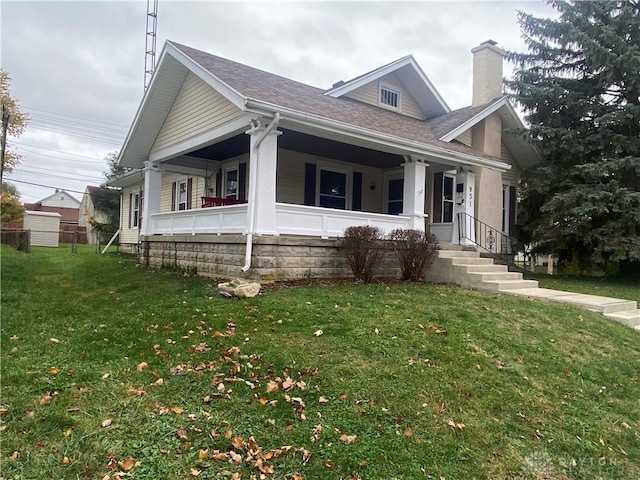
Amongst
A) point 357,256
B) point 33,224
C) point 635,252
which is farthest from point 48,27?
point 635,252

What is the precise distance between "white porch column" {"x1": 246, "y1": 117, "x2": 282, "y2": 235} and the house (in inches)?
0.8

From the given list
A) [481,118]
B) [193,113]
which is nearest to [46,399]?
[193,113]

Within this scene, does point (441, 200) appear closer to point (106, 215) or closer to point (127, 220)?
point (127, 220)

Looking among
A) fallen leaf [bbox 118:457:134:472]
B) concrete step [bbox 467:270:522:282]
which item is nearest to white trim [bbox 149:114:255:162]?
concrete step [bbox 467:270:522:282]

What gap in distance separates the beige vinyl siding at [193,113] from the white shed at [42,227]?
12276mm

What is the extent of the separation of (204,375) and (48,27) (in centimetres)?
1088

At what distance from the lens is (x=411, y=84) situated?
14.8 metres

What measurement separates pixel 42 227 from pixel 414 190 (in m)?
19.3

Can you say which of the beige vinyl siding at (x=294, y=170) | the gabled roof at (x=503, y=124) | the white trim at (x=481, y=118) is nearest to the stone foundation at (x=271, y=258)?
the beige vinyl siding at (x=294, y=170)

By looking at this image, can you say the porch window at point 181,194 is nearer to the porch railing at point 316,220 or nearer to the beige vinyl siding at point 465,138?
the porch railing at point 316,220

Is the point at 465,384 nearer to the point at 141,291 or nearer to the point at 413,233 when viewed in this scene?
the point at 413,233

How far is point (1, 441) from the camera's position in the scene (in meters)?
2.98

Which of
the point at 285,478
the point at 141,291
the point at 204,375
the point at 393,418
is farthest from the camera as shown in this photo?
the point at 141,291

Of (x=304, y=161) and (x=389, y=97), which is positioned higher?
(x=389, y=97)
